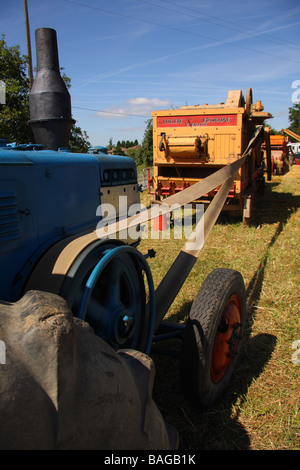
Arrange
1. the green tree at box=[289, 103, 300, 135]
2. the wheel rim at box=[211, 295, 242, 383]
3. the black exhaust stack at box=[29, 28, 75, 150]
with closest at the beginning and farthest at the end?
the wheel rim at box=[211, 295, 242, 383]
the black exhaust stack at box=[29, 28, 75, 150]
the green tree at box=[289, 103, 300, 135]

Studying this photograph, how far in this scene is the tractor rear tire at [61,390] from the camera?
2.94 feet

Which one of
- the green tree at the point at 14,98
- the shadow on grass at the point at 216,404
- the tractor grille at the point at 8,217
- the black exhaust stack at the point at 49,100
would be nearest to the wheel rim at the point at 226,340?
the shadow on grass at the point at 216,404

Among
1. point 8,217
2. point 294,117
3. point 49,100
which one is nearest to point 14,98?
point 49,100

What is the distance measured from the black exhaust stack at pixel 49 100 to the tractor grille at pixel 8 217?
147cm

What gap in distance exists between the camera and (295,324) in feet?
10.9

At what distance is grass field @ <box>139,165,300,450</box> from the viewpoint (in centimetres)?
217

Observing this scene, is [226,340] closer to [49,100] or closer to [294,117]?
[49,100]

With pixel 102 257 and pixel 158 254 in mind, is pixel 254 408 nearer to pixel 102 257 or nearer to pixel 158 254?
pixel 102 257

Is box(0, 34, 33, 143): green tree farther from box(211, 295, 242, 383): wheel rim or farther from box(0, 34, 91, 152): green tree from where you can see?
box(211, 295, 242, 383): wheel rim

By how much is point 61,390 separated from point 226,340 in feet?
5.66

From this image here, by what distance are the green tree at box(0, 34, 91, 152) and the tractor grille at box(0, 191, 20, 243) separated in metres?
9.25

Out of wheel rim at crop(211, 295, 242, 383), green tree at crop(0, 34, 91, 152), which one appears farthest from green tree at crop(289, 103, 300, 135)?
wheel rim at crop(211, 295, 242, 383)

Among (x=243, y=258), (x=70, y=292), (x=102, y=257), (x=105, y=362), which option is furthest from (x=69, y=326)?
(x=243, y=258)
